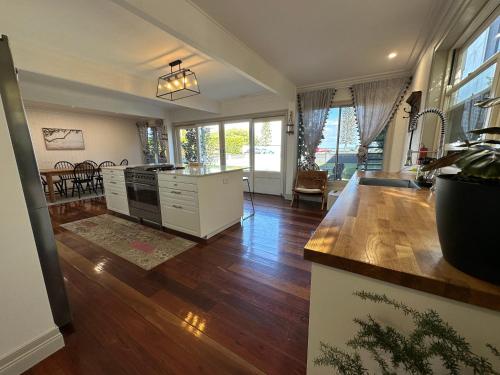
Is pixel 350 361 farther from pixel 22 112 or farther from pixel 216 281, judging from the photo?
pixel 22 112

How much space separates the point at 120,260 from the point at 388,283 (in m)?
2.51

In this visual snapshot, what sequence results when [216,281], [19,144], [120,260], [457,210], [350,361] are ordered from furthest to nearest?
[120,260], [216,281], [19,144], [350,361], [457,210]

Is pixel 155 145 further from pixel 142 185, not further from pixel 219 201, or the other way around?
pixel 219 201

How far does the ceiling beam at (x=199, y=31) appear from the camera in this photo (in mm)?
1552

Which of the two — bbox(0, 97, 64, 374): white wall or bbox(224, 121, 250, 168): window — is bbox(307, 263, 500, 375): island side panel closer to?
bbox(0, 97, 64, 374): white wall

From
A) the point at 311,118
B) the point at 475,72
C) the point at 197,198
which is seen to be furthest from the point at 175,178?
the point at 311,118

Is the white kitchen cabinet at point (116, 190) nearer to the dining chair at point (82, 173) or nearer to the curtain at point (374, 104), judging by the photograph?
the dining chair at point (82, 173)

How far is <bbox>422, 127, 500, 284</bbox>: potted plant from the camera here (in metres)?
0.42

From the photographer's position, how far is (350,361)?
1.99ft

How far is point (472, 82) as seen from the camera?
5.44 feet

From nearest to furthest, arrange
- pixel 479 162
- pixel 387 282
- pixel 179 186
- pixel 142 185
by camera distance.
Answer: pixel 479 162 < pixel 387 282 < pixel 179 186 < pixel 142 185

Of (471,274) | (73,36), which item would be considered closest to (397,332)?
(471,274)

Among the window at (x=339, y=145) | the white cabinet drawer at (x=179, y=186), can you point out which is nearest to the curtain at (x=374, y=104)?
the window at (x=339, y=145)

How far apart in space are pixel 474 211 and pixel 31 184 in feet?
6.13
